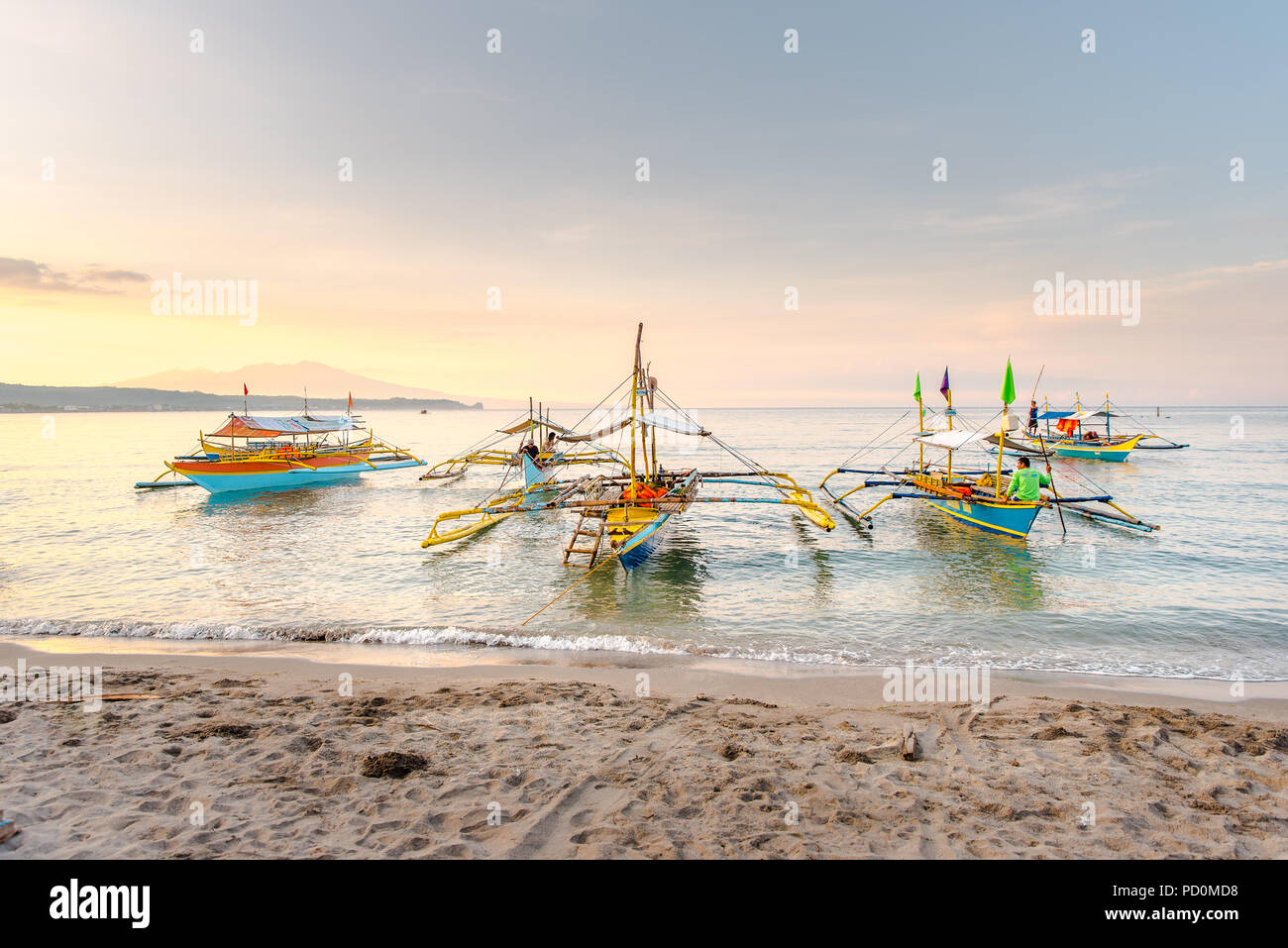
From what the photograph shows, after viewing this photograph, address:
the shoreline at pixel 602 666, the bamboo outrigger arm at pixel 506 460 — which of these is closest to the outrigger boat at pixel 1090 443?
the bamboo outrigger arm at pixel 506 460

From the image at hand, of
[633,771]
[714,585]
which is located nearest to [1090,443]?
[714,585]

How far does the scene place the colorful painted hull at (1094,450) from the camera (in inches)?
1722

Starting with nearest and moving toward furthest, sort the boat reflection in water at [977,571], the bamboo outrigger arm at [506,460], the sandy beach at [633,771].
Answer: the sandy beach at [633,771] < the boat reflection in water at [977,571] < the bamboo outrigger arm at [506,460]

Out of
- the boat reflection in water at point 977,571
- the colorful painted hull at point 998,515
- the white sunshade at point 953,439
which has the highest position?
the white sunshade at point 953,439

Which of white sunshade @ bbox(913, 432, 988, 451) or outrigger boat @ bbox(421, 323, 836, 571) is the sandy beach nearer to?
outrigger boat @ bbox(421, 323, 836, 571)

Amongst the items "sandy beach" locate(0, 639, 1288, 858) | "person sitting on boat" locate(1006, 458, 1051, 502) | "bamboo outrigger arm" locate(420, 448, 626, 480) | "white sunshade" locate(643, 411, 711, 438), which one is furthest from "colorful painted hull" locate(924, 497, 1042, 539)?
"bamboo outrigger arm" locate(420, 448, 626, 480)

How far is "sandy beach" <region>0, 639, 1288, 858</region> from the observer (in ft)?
14.5

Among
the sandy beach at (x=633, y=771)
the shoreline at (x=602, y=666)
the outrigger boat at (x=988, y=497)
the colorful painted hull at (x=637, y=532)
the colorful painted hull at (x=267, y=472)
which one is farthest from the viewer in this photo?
the colorful painted hull at (x=267, y=472)

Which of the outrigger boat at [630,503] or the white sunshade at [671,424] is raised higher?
the white sunshade at [671,424]

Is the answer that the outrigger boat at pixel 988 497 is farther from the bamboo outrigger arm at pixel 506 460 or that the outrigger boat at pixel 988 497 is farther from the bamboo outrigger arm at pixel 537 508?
the bamboo outrigger arm at pixel 506 460

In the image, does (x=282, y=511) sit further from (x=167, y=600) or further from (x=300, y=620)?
(x=300, y=620)

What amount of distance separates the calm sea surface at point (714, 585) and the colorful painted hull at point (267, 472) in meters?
4.53

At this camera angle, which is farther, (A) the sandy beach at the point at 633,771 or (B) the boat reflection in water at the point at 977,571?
(B) the boat reflection in water at the point at 977,571
